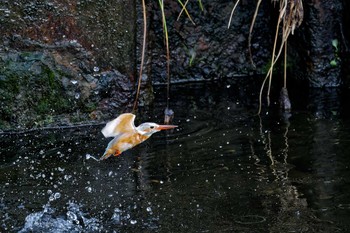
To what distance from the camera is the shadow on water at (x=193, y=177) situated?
2.91 m

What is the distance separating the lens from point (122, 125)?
333cm

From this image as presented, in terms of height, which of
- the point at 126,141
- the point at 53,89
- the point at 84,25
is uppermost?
the point at 84,25

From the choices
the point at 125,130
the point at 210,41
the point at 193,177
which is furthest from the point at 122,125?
the point at 210,41

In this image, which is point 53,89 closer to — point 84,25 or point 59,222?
point 84,25

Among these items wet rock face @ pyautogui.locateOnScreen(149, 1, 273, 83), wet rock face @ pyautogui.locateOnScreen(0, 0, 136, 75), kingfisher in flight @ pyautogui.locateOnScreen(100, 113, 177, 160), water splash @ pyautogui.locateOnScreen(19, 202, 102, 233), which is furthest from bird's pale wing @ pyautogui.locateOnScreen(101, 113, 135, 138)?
wet rock face @ pyautogui.locateOnScreen(149, 1, 273, 83)

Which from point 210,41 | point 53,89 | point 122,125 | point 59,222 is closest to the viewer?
point 59,222

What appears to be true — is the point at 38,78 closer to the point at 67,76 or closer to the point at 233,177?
the point at 67,76

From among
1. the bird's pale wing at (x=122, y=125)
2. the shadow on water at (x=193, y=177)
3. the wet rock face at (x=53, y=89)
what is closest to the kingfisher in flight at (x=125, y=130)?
the bird's pale wing at (x=122, y=125)

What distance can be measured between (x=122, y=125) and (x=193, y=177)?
0.47 metres

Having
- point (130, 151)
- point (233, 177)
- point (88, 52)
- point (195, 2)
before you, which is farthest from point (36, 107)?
point (195, 2)

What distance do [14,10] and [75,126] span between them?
2.86 feet

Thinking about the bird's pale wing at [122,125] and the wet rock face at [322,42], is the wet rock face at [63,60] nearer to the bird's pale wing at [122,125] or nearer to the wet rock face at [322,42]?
the bird's pale wing at [122,125]

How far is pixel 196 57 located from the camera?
580cm

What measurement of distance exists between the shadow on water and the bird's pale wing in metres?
0.28
